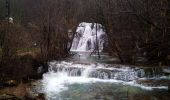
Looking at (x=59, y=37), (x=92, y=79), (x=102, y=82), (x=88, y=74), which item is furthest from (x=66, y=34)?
(x=102, y=82)

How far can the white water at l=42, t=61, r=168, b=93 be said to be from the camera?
16766 mm

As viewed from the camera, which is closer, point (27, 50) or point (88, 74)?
point (88, 74)

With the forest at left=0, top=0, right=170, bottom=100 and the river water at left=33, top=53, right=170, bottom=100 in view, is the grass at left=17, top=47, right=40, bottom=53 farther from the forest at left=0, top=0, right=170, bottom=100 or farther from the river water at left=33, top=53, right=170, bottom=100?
the river water at left=33, top=53, right=170, bottom=100

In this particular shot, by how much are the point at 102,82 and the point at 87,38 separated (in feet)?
38.3

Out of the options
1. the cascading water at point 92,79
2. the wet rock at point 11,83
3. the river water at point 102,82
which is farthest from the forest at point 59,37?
the river water at point 102,82

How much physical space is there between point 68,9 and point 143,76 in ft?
31.3

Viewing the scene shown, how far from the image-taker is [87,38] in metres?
27.9

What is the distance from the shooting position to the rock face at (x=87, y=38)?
2689cm

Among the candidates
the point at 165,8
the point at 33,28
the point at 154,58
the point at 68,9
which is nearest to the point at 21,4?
the point at 68,9

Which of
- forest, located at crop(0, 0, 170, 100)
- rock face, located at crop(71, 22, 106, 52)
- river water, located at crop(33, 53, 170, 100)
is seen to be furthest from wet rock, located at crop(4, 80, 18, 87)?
rock face, located at crop(71, 22, 106, 52)

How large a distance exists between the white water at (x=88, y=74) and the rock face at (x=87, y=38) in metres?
7.53

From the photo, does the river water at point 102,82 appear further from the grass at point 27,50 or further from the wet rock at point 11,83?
the grass at point 27,50

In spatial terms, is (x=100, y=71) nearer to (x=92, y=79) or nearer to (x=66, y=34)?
(x=92, y=79)

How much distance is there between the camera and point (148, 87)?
15.3 m
